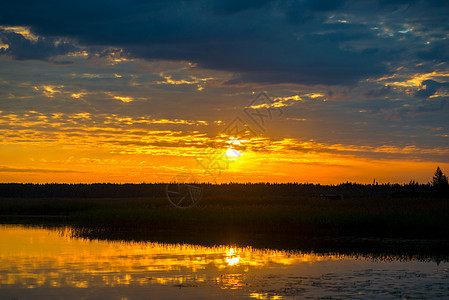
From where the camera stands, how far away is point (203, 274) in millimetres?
19812

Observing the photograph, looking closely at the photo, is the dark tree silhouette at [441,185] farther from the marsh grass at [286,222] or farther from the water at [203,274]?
the water at [203,274]

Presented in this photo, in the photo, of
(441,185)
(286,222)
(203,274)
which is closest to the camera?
(203,274)

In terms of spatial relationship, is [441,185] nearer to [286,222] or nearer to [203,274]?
[286,222]

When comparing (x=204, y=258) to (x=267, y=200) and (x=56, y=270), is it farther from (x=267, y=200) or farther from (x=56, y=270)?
(x=267, y=200)

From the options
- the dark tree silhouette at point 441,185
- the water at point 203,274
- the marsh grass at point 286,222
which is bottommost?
the water at point 203,274

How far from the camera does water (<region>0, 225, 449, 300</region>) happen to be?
1619 cm

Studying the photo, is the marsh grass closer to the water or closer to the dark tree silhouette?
the water

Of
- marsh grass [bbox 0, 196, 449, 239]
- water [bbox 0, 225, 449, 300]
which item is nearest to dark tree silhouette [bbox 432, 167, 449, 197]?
marsh grass [bbox 0, 196, 449, 239]

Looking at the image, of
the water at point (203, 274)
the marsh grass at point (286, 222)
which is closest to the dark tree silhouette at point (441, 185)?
the marsh grass at point (286, 222)

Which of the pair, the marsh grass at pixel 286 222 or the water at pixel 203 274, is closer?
the water at pixel 203 274

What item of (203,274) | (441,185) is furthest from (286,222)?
(441,185)

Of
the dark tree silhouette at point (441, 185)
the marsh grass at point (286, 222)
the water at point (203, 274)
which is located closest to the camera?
the water at point (203, 274)

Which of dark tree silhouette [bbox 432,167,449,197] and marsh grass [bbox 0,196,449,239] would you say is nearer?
marsh grass [bbox 0,196,449,239]

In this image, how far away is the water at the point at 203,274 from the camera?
16.2 metres
